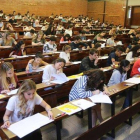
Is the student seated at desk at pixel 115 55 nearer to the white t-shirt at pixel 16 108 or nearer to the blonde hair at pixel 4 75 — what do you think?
the blonde hair at pixel 4 75

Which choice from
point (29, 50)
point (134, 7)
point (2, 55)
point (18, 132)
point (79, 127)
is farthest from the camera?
point (134, 7)

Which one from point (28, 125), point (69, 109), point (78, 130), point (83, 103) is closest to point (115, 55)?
point (78, 130)

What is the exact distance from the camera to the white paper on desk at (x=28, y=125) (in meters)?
1.74

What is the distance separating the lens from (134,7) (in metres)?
16.1

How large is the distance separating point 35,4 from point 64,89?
1455 centimetres

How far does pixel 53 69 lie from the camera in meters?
3.67

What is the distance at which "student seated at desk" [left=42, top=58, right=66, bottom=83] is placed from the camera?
3.51 meters

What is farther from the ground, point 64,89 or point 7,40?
point 7,40

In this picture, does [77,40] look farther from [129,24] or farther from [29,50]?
[129,24]

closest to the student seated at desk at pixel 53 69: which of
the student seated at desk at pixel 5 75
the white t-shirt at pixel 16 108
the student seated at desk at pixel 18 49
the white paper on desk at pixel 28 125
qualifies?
the student seated at desk at pixel 5 75

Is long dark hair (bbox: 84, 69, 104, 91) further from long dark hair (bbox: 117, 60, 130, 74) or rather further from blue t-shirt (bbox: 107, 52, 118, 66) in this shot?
blue t-shirt (bbox: 107, 52, 118, 66)

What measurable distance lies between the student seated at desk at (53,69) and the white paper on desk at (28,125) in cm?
144

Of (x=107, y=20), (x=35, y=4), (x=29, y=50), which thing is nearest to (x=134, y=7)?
(x=107, y=20)

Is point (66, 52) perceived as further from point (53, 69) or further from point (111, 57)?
point (53, 69)
